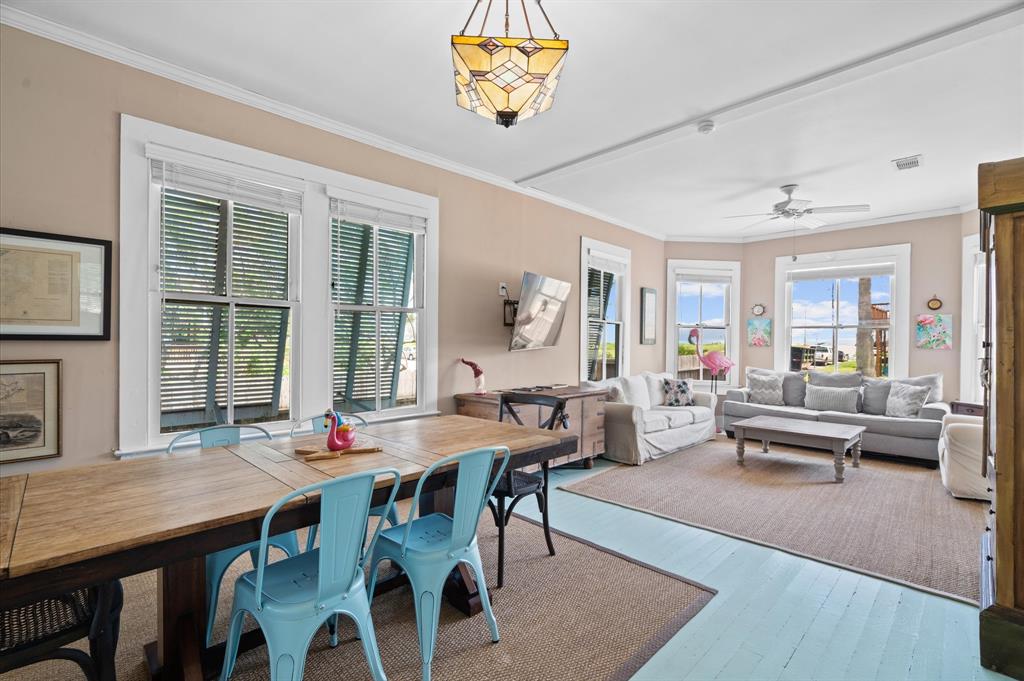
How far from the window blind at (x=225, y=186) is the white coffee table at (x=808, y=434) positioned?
4.51 m

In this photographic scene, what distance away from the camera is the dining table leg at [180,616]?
1.78 metres

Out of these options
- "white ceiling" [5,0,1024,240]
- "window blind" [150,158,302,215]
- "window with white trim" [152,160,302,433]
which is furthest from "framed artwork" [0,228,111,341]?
"white ceiling" [5,0,1024,240]

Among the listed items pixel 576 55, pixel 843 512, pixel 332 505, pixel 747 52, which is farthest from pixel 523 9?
pixel 843 512

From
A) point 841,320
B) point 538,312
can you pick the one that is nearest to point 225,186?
point 538,312

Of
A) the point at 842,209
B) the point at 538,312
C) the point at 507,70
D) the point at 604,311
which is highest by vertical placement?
the point at 842,209

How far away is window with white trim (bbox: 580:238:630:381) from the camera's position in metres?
6.00

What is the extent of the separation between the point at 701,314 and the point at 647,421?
308 centimetres

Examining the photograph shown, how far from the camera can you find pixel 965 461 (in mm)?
3891

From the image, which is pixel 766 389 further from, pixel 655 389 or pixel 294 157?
pixel 294 157

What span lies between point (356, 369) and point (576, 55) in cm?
269

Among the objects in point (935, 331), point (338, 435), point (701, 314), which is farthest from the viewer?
point (701, 314)

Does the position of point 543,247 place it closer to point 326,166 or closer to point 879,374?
point 326,166

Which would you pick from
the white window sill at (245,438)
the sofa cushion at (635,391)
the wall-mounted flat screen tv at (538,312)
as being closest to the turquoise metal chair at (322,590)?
the white window sill at (245,438)

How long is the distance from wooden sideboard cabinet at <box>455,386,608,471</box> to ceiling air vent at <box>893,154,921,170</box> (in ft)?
10.7
